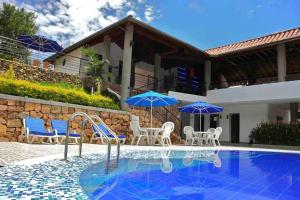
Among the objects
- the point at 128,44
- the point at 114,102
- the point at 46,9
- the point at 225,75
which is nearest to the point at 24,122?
the point at 114,102

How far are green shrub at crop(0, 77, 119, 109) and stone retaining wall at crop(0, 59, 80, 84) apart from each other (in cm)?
198

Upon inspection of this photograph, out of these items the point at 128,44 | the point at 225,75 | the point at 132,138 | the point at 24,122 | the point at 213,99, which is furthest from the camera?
the point at 225,75

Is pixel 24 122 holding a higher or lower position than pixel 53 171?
higher

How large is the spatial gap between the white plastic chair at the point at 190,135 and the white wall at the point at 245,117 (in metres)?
6.51

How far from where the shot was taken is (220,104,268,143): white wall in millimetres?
20098

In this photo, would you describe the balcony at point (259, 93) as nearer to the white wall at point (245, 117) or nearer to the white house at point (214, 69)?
the white house at point (214, 69)

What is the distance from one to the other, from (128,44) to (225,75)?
39.4ft

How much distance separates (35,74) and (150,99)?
19.3ft

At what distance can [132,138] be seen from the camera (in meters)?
14.2

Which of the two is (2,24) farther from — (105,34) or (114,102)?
(114,102)

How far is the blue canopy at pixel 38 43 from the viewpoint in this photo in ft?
56.5

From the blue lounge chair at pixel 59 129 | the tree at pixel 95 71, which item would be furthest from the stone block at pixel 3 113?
the tree at pixel 95 71

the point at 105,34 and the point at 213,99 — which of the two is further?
the point at 213,99

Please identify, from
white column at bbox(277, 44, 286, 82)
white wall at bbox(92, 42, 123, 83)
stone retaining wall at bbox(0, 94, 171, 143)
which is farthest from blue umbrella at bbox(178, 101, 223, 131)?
white wall at bbox(92, 42, 123, 83)
